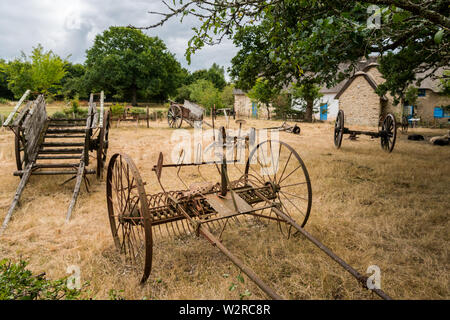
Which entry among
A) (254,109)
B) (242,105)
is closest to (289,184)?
(254,109)

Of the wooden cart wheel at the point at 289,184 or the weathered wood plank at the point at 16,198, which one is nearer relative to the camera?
the wooden cart wheel at the point at 289,184

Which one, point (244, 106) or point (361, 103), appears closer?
point (361, 103)

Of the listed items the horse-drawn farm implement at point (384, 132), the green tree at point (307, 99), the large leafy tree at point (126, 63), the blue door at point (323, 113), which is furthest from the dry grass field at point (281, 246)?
the large leafy tree at point (126, 63)

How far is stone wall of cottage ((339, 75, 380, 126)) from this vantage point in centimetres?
2245

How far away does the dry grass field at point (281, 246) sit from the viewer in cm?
290

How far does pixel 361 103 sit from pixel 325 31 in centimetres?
2150

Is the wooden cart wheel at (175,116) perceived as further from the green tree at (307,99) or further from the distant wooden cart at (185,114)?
the green tree at (307,99)

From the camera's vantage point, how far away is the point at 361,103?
2323 cm

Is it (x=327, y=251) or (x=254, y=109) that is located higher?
(x=254, y=109)

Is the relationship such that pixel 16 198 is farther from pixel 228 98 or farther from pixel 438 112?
pixel 228 98

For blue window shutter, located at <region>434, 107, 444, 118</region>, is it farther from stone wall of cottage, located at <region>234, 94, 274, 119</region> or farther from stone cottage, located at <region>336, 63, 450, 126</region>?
stone wall of cottage, located at <region>234, 94, 274, 119</region>

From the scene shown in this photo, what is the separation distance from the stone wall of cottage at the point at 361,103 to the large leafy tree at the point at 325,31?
15194mm

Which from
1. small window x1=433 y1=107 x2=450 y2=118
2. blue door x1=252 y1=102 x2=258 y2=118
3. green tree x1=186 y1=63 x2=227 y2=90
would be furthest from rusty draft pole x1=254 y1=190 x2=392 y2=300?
green tree x1=186 y1=63 x2=227 y2=90

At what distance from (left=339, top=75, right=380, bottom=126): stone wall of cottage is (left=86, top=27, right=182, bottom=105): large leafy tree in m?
24.3
